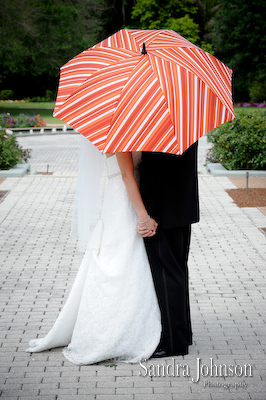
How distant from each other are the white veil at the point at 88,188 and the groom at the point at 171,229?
0.36 meters

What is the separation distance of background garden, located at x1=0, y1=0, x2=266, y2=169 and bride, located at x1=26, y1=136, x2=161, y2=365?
2140cm

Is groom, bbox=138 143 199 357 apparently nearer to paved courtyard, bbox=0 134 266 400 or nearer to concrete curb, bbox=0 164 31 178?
paved courtyard, bbox=0 134 266 400

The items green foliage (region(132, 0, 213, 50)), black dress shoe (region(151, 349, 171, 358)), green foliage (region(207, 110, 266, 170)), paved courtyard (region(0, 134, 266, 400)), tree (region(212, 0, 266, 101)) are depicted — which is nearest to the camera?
paved courtyard (region(0, 134, 266, 400))

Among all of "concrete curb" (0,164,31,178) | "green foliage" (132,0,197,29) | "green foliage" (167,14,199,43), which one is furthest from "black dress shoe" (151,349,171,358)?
"green foliage" (132,0,197,29)

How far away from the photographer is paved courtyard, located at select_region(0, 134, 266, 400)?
3406 millimetres

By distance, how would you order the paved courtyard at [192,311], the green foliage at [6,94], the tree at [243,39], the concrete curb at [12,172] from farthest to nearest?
1. the green foliage at [6,94]
2. the tree at [243,39]
3. the concrete curb at [12,172]
4. the paved courtyard at [192,311]

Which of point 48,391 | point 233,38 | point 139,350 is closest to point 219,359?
point 139,350

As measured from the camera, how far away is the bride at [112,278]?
11.8ft

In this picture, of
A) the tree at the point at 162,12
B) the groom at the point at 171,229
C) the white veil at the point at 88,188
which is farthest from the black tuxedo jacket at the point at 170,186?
the tree at the point at 162,12

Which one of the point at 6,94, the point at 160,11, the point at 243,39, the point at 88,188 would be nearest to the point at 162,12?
the point at 160,11

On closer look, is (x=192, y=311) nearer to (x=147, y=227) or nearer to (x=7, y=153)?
(x=147, y=227)

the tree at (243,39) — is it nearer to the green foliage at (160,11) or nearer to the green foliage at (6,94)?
the green foliage at (160,11)

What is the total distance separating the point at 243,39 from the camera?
52.1 metres

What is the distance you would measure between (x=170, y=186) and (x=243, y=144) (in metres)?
9.16
